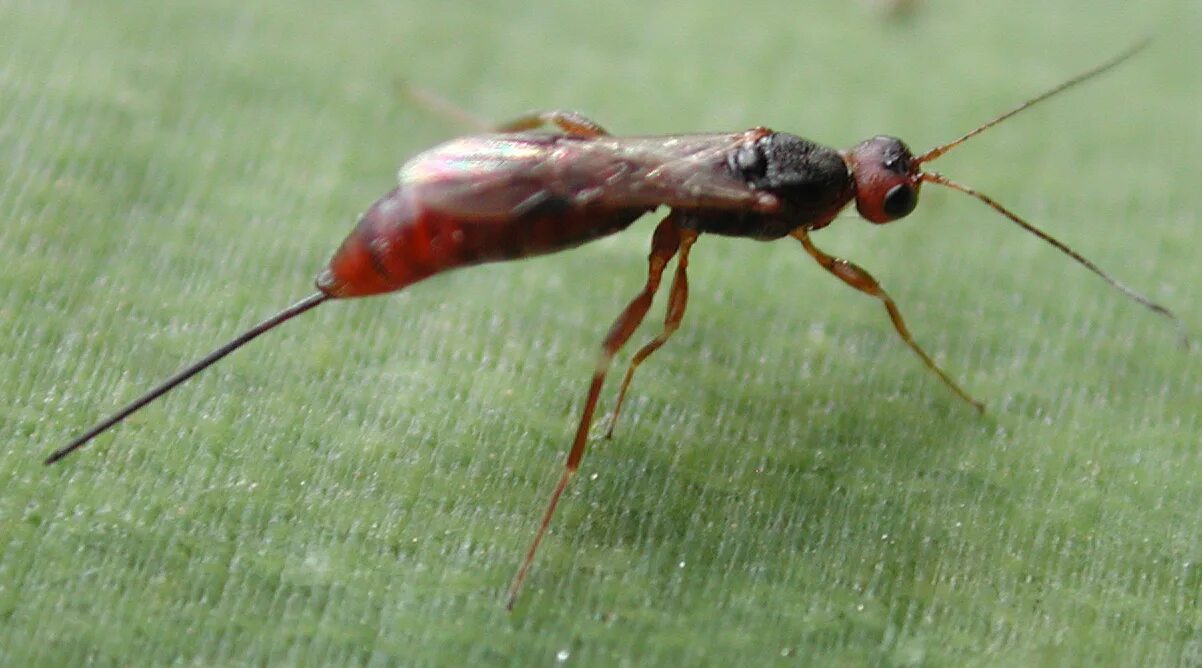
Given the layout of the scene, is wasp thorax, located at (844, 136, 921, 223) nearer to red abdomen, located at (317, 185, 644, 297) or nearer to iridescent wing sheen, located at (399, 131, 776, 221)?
iridescent wing sheen, located at (399, 131, 776, 221)

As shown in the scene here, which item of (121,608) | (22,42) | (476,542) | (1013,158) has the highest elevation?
(1013,158)

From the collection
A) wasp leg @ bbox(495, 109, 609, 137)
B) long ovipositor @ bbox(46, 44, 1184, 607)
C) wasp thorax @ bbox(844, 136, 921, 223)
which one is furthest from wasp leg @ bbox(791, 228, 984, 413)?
wasp leg @ bbox(495, 109, 609, 137)

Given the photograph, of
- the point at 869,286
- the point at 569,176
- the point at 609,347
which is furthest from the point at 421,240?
the point at 869,286

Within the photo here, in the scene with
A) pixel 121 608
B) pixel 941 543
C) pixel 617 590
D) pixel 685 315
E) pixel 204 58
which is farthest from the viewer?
pixel 204 58

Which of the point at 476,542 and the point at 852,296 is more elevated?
the point at 852,296

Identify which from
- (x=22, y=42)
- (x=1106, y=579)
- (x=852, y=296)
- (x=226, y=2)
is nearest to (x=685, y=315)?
(x=852, y=296)

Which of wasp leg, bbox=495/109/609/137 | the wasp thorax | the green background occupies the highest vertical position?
the wasp thorax

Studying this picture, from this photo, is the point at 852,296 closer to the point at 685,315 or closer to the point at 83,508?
the point at 685,315

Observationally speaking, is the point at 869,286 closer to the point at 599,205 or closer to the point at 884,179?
the point at 884,179
